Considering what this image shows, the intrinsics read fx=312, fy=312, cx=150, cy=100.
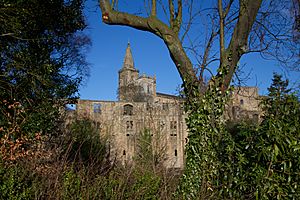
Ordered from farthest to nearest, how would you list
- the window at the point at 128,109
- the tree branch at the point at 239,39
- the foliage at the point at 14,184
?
the window at the point at 128,109, the tree branch at the point at 239,39, the foliage at the point at 14,184

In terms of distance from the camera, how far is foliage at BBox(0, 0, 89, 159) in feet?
20.7

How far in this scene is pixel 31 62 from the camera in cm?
707

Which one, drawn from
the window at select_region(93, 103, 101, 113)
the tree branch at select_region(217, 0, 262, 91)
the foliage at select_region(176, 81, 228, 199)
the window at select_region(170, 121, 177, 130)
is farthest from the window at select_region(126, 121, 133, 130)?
the tree branch at select_region(217, 0, 262, 91)

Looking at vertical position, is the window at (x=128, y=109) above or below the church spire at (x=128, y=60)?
below

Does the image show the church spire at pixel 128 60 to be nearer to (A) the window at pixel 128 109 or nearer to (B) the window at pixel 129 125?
(A) the window at pixel 128 109

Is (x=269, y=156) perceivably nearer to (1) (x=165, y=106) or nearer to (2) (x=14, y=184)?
(2) (x=14, y=184)

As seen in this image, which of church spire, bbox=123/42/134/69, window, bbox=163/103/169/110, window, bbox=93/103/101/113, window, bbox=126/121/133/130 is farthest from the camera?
church spire, bbox=123/42/134/69

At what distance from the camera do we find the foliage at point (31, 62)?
6312 millimetres

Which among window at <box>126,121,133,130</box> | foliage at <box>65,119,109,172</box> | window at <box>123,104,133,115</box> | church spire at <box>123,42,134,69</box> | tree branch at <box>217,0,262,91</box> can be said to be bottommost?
foliage at <box>65,119,109,172</box>

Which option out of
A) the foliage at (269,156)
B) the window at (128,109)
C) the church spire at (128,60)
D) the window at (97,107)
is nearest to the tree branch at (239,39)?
the foliage at (269,156)

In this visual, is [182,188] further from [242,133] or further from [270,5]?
[270,5]

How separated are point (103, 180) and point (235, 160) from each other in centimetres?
170

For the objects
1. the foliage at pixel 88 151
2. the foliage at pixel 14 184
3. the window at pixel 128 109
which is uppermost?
the window at pixel 128 109

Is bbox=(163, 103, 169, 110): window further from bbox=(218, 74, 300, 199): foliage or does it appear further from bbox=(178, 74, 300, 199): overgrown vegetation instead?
bbox=(218, 74, 300, 199): foliage
